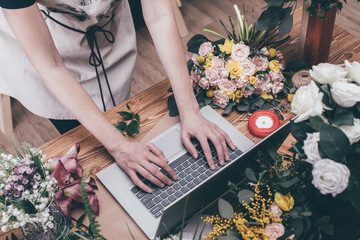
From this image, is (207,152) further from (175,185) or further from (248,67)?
(248,67)

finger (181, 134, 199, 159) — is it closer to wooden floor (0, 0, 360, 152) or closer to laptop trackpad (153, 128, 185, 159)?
laptop trackpad (153, 128, 185, 159)

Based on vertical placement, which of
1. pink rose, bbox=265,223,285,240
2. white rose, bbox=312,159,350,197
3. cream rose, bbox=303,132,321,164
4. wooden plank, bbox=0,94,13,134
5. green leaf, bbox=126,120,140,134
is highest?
wooden plank, bbox=0,94,13,134

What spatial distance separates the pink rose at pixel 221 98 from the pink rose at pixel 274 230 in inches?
18.2

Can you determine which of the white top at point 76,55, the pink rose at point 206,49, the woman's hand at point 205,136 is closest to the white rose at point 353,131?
the woman's hand at point 205,136

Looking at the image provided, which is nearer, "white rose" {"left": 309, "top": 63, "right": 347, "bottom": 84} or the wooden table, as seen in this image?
"white rose" {"left": 309, "top": 63, "right": 347, "bottom": 84}

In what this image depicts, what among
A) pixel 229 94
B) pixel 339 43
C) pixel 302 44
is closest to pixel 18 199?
pixel 229 94

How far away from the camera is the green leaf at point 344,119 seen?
2.32 feet

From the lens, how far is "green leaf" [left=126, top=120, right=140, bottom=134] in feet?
3.77

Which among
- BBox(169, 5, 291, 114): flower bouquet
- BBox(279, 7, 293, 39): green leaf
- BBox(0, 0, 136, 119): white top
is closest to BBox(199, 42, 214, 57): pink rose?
BBox(169, 5, 291, 114): flower bouquet

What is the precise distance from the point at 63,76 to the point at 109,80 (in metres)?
0.37

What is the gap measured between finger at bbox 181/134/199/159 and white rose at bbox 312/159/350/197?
43 cm

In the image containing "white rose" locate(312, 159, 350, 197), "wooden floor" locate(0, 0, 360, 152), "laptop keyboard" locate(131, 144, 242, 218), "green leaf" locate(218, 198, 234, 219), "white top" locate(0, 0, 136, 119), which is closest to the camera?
"white rose" locate(312, 159, 350, 197)

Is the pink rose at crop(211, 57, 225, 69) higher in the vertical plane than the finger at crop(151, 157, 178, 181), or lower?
higher

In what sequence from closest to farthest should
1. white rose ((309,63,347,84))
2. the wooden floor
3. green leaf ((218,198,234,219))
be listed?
1. white rose ((309,63,347,84))
2. green leaf ((218,198,234,219))
3. the wooden floor
